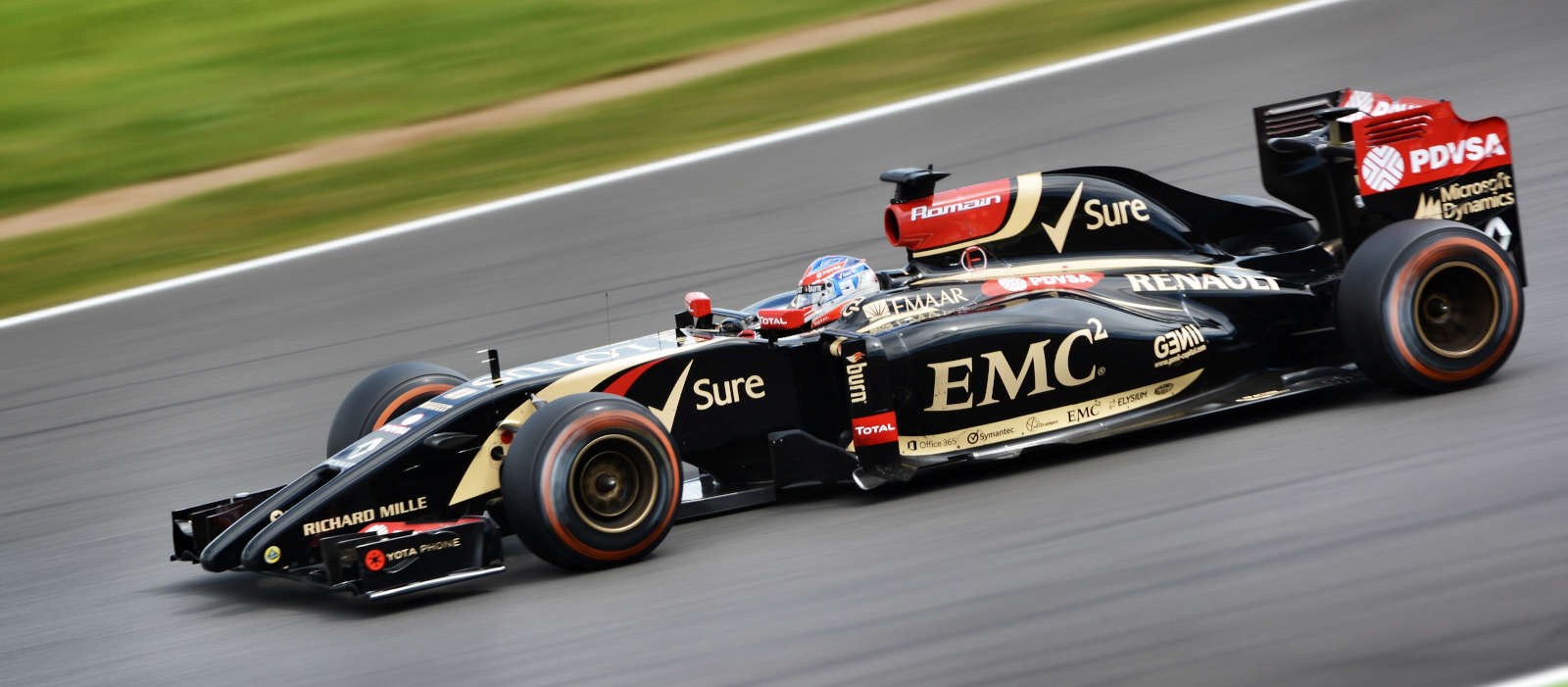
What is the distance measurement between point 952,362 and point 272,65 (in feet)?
33.6

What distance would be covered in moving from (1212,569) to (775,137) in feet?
24.9

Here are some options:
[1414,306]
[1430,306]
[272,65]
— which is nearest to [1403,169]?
[1430,306]

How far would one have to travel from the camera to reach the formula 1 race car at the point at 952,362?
5832 mm

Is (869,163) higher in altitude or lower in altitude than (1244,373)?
higher

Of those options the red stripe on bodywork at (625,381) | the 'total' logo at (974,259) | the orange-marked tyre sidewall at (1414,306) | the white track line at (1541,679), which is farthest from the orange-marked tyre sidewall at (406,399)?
the white track line at (1541,679)

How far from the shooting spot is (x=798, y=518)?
643 cm

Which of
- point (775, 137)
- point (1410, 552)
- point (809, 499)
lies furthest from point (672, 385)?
point (775, 137)

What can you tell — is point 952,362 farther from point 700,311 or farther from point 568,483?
point 568,483

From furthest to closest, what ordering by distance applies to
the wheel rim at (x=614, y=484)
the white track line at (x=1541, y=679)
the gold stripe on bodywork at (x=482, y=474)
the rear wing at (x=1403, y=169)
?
the rear wing at (x=1403, y=169) < the gold stripe on bodywork at (x=482, y=474) < the wheel rim at (x=614, y=484) < the white track line at (x=1541, y=679)

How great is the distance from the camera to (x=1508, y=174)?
7.32 meters

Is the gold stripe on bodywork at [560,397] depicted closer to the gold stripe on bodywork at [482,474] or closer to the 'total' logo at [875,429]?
the gold stripe on bodywork at [482,474]

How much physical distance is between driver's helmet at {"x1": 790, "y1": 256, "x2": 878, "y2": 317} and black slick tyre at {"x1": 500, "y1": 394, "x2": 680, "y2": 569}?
4.08 ft

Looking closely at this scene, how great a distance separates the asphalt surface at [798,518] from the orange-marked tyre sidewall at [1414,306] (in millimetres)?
143

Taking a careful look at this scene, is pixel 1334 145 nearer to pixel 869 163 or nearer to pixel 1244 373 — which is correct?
pixel 1244 373
